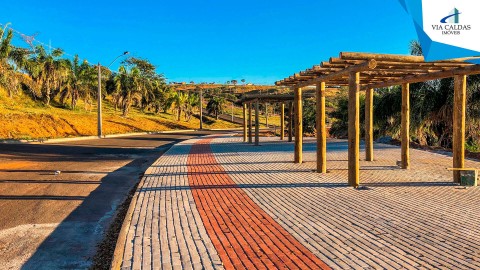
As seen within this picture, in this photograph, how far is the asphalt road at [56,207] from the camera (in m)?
4.82

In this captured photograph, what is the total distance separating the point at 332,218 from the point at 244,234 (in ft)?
5.75

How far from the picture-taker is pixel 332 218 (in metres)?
6.09

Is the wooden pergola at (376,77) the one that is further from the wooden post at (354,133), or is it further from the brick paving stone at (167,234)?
the brick paving stone at (167,234)

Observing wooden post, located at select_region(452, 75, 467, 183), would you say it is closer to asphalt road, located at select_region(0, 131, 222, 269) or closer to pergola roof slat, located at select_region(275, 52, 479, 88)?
pergola roof slat, located at select_region(275, 52, 479, 88)

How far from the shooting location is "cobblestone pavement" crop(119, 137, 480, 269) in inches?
173

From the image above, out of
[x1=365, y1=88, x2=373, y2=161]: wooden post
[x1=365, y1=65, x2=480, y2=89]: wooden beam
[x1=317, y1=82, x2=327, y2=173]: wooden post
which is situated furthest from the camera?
[x1=365, y1=88, x2=373, y2=161]: wooden post

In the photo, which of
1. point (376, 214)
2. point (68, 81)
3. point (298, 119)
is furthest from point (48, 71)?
point (376, 214)

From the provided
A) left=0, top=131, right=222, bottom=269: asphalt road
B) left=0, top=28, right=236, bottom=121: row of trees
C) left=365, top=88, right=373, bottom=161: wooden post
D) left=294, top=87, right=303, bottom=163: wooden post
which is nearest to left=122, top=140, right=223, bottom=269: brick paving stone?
left=0, top=131, right=222, bottom=269: asphalt road

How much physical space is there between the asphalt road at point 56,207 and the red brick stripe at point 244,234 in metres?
1.82

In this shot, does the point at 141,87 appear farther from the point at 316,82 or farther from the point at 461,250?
the point at 461,250

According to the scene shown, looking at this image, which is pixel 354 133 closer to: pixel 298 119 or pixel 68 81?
pixel 298 119

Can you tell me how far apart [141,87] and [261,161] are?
4492cm

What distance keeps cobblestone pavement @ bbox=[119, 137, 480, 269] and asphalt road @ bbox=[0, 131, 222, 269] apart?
0.74 metres

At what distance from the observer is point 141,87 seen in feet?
180
